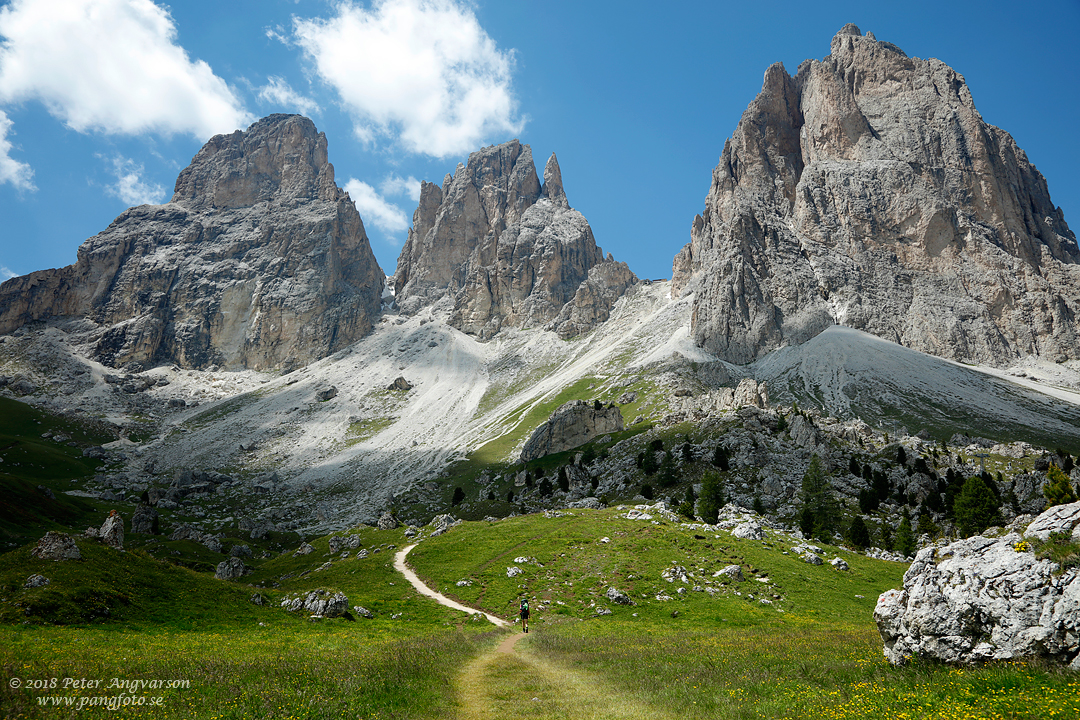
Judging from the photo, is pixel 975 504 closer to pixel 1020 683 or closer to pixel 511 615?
pixel 511 615

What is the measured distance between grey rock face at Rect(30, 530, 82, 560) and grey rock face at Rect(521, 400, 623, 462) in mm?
113323

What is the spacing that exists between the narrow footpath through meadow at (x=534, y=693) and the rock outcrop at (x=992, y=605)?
8.15 metres

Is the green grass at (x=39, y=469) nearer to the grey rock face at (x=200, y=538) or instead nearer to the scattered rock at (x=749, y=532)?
the grey rock face at (x=200, y=538)

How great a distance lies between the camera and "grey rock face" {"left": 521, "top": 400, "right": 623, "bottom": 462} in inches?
5399

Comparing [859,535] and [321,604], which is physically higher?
[321,604]

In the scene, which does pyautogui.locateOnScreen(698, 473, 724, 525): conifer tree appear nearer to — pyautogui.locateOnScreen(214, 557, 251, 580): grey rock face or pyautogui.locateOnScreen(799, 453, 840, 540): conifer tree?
pyautogui.locateOnScreen(799, 453, 840, 540): conifer tree

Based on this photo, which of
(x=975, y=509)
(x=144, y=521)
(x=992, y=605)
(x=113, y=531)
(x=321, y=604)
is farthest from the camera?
(x=144, y=521)

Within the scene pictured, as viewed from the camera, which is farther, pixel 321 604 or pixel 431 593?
pixel 431 593

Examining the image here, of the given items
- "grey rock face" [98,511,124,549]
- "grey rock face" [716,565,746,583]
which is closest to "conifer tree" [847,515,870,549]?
"grey rock face" [716,565,746,583]

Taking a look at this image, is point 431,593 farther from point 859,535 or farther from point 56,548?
point 859,535

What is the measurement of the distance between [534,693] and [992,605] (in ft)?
46.5

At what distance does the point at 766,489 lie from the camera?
75438 millimetres

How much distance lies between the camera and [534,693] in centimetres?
1827

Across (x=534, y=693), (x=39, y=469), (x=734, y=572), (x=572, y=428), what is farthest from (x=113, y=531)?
(x=39, y=469)
